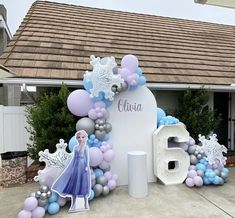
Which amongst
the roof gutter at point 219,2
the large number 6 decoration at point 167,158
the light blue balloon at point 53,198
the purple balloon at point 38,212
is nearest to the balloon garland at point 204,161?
the large number 6 decoration at point 167,158

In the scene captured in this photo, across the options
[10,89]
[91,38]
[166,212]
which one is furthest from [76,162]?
[10,89]

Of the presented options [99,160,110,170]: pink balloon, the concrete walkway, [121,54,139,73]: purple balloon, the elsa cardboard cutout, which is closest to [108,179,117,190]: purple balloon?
the concrete walkway

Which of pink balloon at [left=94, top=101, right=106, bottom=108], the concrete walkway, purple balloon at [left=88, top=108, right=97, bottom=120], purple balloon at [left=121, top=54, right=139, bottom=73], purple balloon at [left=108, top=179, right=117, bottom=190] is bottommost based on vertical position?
the concrete walkway

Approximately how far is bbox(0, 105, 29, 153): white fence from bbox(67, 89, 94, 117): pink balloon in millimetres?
2117

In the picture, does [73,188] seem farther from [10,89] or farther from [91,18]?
[10,89]

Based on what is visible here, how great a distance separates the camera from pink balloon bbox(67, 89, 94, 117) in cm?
511

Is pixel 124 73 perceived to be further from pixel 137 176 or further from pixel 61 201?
pixel 61 201

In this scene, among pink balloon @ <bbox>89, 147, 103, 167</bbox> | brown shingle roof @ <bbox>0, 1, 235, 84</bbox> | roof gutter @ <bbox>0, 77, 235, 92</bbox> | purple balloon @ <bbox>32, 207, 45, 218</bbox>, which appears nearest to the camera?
purple balloon @ <bbox>32, 207, 45, 218</bbox>

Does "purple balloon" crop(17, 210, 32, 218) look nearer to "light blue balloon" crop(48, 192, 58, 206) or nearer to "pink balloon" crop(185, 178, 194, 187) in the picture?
"light blue balloon" crop(48, 192, 58, 206)

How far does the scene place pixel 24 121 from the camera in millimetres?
6578

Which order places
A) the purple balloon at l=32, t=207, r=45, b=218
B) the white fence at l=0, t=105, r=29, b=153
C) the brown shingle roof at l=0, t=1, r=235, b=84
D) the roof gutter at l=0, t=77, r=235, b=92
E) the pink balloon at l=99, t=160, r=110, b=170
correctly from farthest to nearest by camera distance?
the brown shingle roof at l=0, t=1, r=235, b=84 < the white fence at l=0, t=105, r=29, b=153 < the roof gutter at l=0, t=77, r=235, b=92 < the pink balloon at l=99, t=160, r=110, b=170 < the purple balloon at l=32, t=207, r=45, b=218

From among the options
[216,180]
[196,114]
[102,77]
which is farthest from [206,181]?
[102,77]

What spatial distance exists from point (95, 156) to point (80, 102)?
3.85 ft

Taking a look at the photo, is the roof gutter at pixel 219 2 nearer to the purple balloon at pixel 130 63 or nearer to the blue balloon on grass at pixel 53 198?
the purple balloon at pixel 130 63
